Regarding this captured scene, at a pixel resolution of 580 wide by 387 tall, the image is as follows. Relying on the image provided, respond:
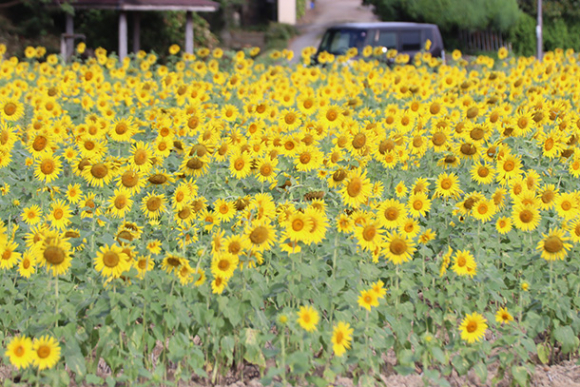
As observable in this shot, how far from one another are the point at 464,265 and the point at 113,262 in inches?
64.8

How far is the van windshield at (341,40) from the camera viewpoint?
1853cm

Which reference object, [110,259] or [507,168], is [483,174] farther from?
[110,259]

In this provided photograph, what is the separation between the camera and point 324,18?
43.7 meters

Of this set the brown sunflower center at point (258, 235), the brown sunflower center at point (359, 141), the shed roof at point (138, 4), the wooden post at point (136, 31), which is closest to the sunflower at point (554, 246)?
the brown sunflower center at point (258, 235)

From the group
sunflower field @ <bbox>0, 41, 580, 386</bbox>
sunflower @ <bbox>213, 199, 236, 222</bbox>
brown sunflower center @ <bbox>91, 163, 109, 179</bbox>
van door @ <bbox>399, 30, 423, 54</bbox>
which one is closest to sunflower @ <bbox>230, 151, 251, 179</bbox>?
sunflower field @ <bbox>0, 41, 580, 386</bbox>

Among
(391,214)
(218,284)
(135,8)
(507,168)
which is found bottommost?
(218,284)

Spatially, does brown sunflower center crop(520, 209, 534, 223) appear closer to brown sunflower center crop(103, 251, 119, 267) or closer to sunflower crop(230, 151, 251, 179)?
sunflower crop(230, 151, 251, 179)

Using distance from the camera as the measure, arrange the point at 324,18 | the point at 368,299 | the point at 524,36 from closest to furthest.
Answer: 1. the point at 368,299
2. the point at 524,36
3. the point at 324,18

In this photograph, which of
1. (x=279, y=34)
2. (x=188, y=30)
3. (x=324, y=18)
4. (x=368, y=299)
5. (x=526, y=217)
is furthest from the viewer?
(x=324, y=18)

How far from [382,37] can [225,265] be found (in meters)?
16.6

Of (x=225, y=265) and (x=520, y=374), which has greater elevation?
(x=225, y=265)

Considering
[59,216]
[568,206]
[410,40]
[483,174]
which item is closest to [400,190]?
[483,174]

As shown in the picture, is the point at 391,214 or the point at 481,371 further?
the point at 391,214

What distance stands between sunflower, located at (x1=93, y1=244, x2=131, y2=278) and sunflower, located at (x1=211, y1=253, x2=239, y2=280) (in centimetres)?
38
